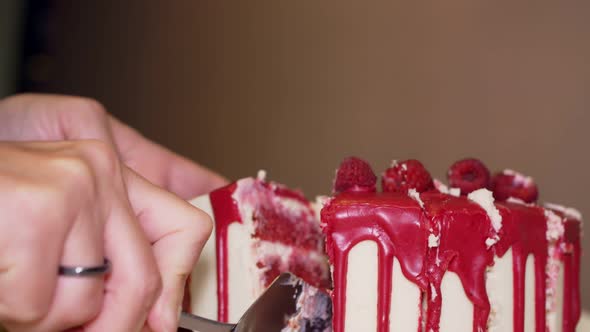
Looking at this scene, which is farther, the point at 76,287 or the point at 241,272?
the point at 241,272

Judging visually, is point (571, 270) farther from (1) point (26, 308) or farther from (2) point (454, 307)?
(1) point (26, 308)

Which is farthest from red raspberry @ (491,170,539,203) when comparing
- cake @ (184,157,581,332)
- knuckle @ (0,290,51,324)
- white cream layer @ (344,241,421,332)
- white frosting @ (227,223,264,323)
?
knuckle @ (0,290,51,324)

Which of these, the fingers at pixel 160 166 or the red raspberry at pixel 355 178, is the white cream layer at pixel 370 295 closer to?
the red raspberry at pixel 355 178

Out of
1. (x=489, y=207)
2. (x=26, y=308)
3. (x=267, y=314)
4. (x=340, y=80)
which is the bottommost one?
(x=267, y=314)

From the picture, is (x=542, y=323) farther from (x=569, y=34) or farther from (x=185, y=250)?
(x=569, y=34)

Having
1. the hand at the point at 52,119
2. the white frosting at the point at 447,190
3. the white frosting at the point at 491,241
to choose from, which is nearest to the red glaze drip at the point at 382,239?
the white frosting at the point at 491,241

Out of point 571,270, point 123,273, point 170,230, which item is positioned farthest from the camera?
point 571,270

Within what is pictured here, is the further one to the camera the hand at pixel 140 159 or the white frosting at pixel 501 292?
the white frosting at pixel 501 292

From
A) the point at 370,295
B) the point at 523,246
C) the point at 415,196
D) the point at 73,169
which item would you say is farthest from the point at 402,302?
the point at 73,169
